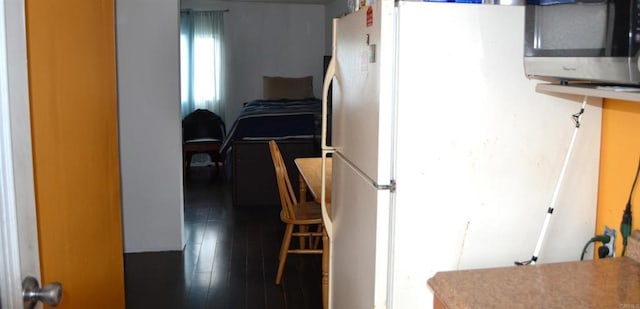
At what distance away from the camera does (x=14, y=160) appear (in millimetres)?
1125

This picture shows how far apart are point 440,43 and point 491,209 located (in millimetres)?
488

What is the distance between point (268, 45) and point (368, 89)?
7295mm

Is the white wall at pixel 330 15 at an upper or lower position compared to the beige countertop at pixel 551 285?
upper

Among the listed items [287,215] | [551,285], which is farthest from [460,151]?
[287,215]

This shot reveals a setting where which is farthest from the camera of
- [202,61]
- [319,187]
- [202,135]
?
[202,61]

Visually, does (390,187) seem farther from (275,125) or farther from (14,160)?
(275,125)

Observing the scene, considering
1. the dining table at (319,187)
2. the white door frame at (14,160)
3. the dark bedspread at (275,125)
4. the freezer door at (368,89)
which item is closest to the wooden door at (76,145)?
the white door frame at (14,160)

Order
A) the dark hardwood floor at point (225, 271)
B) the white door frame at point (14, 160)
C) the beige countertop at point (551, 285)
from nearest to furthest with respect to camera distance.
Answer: the white door frame at point (14, 160)
the beige countertop at point (551, 285)
the dark hardwood floor at point (225, 271)

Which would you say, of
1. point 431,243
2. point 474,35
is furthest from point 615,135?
point 431,243

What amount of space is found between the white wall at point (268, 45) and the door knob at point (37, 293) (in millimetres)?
7786

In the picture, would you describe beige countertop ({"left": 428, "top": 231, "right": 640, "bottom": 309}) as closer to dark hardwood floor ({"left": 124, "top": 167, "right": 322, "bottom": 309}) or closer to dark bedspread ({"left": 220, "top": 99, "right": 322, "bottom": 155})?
dark hardwood floor ({"left": 124, "top": 167, "right": 322, "bottom": 309})

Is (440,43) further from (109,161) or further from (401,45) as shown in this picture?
(109,161)

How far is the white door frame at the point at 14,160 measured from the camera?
1.09 metres

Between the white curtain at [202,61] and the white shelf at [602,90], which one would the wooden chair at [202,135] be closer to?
the white curtain at [202,61]
